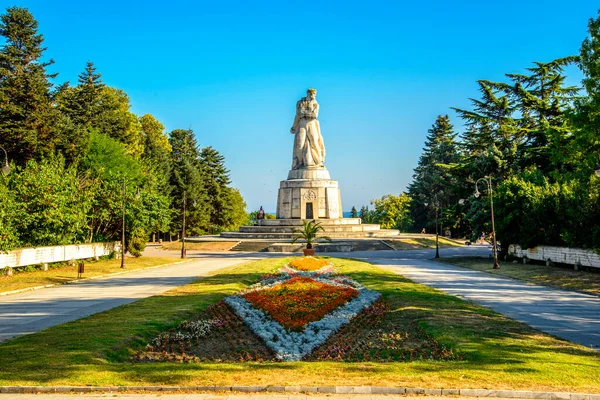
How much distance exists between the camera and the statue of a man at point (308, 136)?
174 feet

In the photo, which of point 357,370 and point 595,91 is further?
point 595,91

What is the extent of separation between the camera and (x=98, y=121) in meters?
51.9

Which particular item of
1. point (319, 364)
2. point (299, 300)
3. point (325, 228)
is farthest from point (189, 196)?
point (319, 364)

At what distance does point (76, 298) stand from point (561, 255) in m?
22.6

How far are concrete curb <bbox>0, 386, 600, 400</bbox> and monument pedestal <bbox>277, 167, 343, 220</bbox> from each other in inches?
1672

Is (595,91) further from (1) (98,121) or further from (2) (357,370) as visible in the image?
(1) (98,121)

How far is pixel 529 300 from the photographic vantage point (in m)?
17.1

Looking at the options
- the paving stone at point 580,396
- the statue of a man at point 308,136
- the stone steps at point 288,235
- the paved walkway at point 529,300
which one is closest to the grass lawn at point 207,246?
the stone steps at point 288,235

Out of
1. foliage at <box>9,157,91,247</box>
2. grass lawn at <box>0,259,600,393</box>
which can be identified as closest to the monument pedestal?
foliage at <box>9,157,91,247</box>

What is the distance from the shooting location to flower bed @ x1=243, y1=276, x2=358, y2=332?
13.8 metres

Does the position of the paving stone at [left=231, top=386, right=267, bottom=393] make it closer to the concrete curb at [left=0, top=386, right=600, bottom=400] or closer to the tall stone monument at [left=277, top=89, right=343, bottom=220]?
the concrete curb at [left=0, top=386, right=600, bottom=400]

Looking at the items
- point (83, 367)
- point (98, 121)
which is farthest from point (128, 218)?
point (83, 367)

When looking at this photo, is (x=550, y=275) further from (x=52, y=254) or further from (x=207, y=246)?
(x=207, y=246)

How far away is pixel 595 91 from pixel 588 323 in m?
10.4
